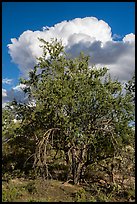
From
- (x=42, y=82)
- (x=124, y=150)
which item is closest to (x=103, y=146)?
(x=124, y=150)

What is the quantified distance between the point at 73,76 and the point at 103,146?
372 cm

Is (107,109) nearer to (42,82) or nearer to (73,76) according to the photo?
(73,76)

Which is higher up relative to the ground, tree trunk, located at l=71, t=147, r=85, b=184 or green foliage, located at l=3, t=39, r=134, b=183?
green foliage, located at l=3, t=39, r=134, b=183

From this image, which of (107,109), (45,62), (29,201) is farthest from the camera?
(45,62)

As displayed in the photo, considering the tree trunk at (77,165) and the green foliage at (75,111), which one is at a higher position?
the green foliage at (75,111)

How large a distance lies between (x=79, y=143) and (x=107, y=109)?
2136 mm

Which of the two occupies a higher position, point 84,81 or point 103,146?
point 84,81

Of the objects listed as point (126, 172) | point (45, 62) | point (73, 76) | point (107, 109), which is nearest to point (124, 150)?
point (126, 172)

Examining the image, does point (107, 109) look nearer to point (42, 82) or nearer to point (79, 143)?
point (79, 143)

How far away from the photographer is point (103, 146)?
1496 centimetres

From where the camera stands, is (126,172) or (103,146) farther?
(103,146)

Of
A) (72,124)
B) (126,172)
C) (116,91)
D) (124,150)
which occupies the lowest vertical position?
(126,172)

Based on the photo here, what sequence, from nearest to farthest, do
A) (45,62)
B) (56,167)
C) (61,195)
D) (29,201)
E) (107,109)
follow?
(29,201) < (61,195) < (107,109) < (45,62) < (56,167)

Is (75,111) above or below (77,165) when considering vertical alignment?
above
